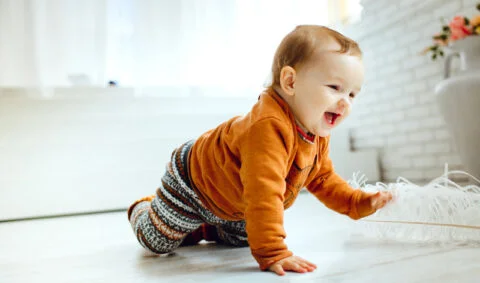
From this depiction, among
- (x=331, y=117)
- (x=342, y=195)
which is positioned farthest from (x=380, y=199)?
(x=331, y=117)

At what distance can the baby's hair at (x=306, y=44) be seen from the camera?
2.64 feet

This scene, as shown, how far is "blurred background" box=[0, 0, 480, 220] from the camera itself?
81.7 inches

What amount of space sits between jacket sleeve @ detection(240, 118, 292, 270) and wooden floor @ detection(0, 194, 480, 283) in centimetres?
5

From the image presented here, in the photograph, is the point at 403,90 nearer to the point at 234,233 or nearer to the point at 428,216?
the point at 428,216

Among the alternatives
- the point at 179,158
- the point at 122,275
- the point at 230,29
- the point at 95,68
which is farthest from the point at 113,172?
the point at 122,275

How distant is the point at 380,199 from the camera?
0.97m

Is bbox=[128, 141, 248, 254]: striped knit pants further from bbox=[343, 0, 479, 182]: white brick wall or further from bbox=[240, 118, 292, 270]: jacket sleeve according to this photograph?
bbox=[343, 0, 479, 182]: white brick wall

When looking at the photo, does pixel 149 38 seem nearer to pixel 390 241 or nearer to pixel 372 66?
pixel 372 66

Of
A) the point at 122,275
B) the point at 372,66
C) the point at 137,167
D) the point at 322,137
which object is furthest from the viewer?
the point at 372,66

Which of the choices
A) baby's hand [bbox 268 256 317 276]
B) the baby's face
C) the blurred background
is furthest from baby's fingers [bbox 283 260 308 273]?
the blurred background

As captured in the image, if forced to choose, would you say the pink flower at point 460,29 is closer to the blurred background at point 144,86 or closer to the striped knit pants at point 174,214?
the blurred background at point 144,86

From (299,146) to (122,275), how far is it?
420mm

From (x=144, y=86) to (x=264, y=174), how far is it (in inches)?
64.4

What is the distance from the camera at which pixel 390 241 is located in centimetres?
99
